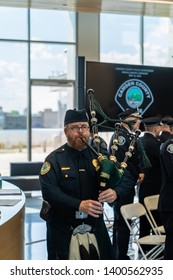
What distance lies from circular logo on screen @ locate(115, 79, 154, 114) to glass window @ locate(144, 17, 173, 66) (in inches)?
108

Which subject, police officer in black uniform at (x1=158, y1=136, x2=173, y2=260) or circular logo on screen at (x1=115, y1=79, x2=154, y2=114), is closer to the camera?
police officer in black uniform at (x1=158, y1=136, x2=173, y2=260)

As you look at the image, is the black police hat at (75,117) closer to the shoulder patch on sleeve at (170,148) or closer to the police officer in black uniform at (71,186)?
the police officer in black uniform at (71,186)

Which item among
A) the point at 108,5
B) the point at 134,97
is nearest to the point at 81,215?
the point at 134,97

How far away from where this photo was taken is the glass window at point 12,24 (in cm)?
804

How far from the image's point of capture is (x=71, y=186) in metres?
2.14

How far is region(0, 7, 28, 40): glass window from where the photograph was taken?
8039 millimetres

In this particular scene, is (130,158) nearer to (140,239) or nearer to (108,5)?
(140,239)

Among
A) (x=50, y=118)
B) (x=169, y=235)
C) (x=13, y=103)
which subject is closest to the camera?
(x=169, y=235)

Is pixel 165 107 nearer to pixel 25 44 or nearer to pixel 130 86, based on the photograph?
pixel 130 86

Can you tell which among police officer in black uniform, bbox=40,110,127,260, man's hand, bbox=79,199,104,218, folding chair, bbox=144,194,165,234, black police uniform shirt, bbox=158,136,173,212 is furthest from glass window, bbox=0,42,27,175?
man's hand, bbox=79,199,104,218

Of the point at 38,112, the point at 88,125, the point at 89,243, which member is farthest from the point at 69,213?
the point at 38,112

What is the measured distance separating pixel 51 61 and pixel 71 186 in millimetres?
6449

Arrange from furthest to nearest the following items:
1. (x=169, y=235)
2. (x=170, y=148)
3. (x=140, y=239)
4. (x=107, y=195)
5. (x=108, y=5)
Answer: (x=108, y=5) → (x=140, y=239) → (x=169, y=235) → (x=170, y=148) → (x=107, y=195)

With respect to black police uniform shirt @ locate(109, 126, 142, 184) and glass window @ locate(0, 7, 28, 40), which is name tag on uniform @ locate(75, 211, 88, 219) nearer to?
black police uniform shirt @ locate(109, 126, 142, 184)
